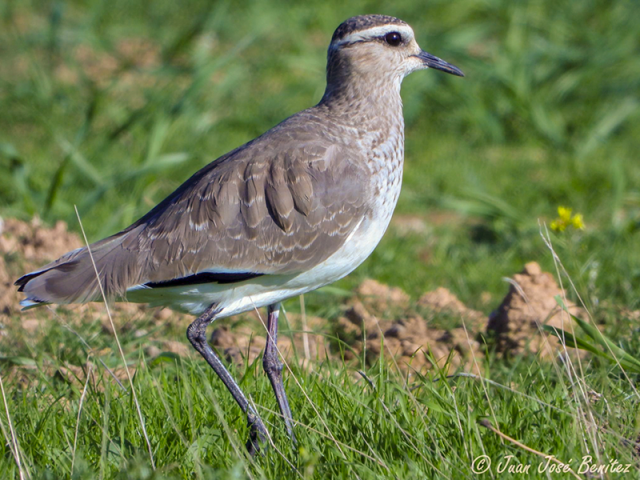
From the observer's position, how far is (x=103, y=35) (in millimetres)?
9922

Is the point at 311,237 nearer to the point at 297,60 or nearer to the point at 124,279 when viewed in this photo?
the point at 124,279

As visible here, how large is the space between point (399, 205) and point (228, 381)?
4302 mm

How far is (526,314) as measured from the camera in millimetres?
4539

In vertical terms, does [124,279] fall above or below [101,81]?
below

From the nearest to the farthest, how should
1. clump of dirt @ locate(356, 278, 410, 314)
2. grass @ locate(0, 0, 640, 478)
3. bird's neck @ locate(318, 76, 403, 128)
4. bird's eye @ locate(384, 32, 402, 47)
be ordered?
grass @ locate(0, 0, 640, 478) → bird's neck @ locate(318, 76, 403, 128) → bird's eye @ locate(384, 32, 402, 47) → clump of dirt @ locate(356, 278, 410, 314)

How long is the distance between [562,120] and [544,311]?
15.5ft

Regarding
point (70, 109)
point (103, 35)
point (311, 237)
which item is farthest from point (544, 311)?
point (103, 35)

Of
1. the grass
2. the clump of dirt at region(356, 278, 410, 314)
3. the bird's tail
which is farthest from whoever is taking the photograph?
the clump of dirt at region(356, 278, 410, 314)

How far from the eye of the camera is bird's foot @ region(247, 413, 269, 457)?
333 cm

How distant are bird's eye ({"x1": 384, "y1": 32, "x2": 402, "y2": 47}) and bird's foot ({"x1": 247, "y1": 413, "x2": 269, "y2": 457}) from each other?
7.35 ft

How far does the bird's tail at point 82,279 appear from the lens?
3.84 m

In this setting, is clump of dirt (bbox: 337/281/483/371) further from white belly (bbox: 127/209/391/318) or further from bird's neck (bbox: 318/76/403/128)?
bird's neck (bbox: 318/76/403/128)

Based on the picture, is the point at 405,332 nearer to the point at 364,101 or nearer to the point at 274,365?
the point at 274,365

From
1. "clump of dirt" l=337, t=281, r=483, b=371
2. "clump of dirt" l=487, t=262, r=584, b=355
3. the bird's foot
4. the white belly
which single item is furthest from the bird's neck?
the bird's foot
